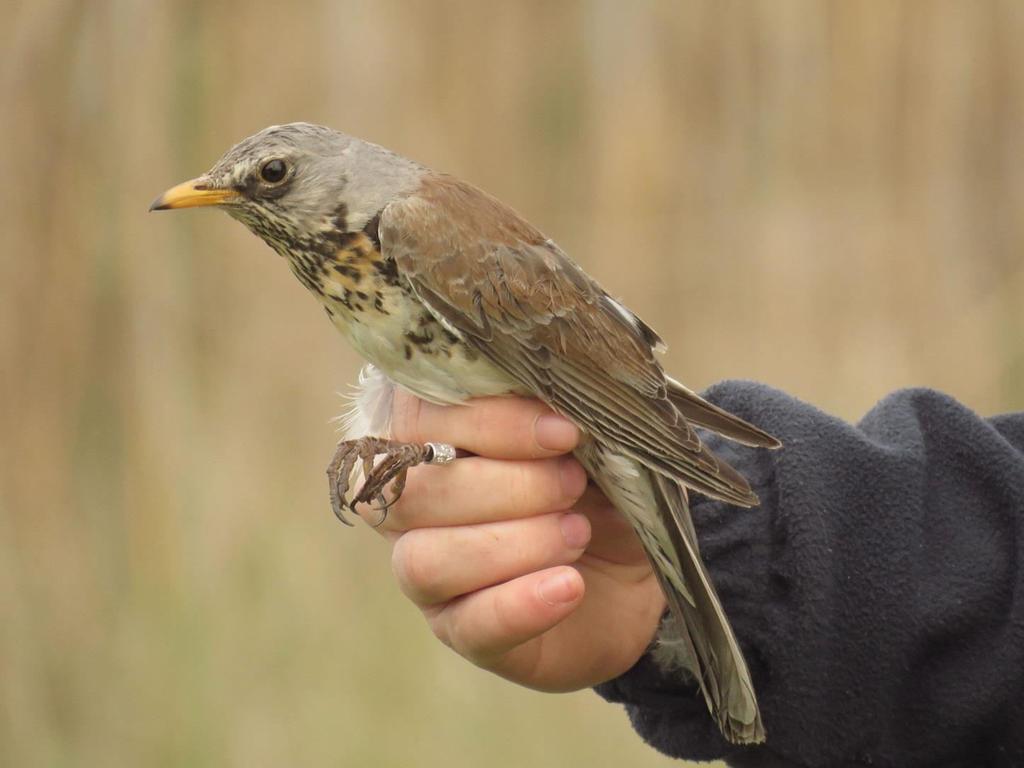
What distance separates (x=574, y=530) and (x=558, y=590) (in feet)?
0.47

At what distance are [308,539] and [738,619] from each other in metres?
1.44

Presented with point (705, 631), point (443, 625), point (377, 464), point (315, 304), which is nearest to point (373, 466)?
point (377, 464)

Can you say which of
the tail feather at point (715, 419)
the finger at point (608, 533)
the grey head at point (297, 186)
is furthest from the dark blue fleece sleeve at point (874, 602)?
the grey head at point (297, 186)

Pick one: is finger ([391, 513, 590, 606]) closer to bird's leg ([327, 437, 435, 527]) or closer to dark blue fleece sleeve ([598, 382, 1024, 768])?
bird's leg ([327, 437, 435, 527])

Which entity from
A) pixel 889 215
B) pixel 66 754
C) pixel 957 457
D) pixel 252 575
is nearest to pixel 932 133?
pixel 889 215

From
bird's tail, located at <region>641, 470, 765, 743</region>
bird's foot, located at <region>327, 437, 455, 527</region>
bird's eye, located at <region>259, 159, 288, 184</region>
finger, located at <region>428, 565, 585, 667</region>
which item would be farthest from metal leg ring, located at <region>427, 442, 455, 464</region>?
bird's eye, located at <region>259, 159, 288, 184</region>

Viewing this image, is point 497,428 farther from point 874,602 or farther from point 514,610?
point 874,602

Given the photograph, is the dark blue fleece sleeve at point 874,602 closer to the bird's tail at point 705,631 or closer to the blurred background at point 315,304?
the bird's tail at point 705,631

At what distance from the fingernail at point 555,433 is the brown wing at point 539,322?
0.02 meters

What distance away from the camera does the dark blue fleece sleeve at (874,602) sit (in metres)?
2.16

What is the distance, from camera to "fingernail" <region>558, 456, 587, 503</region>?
2025mm

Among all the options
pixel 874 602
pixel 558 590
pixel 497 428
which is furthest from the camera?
pixel 874 602

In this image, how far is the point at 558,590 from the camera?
6.21ft

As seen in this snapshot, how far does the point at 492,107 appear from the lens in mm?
3457
